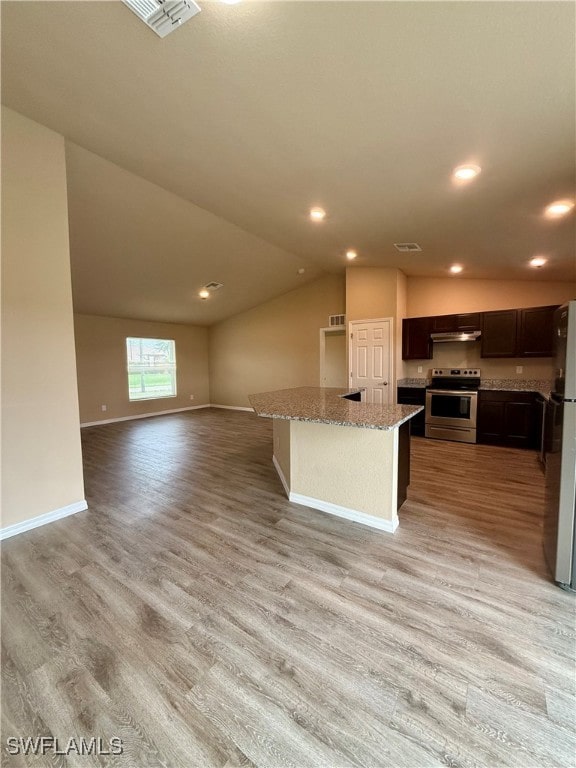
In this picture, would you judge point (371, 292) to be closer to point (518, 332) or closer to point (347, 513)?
point (518, 332)

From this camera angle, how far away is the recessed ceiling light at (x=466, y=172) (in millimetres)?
2209

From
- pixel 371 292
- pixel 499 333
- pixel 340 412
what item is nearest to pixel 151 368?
pixel 371 292

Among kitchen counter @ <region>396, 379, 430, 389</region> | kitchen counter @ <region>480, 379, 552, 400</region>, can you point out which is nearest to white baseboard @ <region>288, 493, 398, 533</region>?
kitchen counter @ <region>396, 379, 430, 389</region>

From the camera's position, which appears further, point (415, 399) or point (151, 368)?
point (151, 368)

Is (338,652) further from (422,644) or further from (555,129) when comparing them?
(555,129)

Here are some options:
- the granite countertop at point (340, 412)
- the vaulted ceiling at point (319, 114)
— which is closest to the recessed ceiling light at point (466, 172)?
the vaulted ceiling at point (319, 114)

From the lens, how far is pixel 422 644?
1527 mm

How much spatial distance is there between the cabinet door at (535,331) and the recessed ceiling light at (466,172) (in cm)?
322

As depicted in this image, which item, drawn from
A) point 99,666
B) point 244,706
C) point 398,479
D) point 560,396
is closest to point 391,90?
point 560,396

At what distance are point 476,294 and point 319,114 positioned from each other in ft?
14.5

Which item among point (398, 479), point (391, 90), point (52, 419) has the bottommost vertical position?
point (398, 479)

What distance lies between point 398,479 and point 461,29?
2.61 m

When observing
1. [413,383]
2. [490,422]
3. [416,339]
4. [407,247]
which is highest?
[407,247]

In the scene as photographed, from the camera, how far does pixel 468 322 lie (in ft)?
16.8
